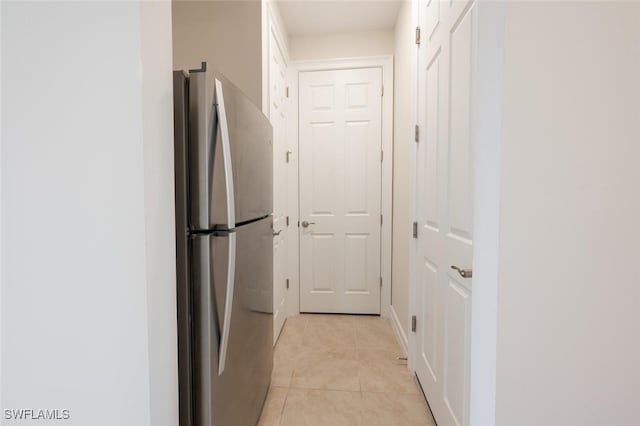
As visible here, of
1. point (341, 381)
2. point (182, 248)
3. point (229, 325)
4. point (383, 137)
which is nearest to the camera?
point (182, 248)

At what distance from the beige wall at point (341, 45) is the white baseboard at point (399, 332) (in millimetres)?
2511

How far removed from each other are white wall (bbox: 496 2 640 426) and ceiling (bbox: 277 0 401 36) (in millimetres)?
2275

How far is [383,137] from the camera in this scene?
119 inches

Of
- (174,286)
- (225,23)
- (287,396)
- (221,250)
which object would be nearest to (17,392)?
(174,286)

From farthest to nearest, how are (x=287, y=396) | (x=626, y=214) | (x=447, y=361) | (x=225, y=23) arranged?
(x=225, y=23), (x=287, y=396), (x=447, y=361), (x=626, y=214)

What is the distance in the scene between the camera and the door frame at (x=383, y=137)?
9.76 ft

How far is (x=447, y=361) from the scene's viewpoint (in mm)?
1419

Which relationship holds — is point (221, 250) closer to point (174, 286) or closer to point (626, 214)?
point (174, 286)

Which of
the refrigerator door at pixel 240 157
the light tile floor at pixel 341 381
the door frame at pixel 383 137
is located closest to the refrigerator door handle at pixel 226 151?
the refrigerator door at pixel 240 157

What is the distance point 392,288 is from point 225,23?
2581mm

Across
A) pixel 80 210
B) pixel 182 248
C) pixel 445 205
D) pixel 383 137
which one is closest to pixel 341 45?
pixel 383 137

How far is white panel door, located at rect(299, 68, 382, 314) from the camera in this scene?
9.96 feet

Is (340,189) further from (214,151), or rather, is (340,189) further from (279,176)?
(214,151)

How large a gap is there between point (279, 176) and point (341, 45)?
150 cm
